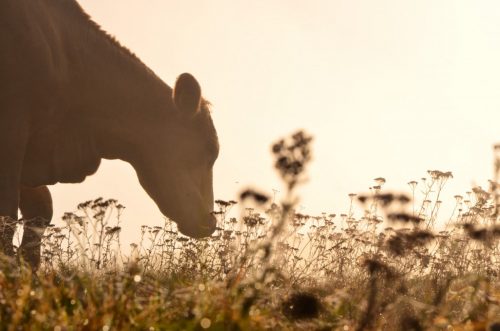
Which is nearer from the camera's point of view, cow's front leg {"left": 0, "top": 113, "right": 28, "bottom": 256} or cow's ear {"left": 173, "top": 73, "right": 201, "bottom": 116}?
cow's front leg {"left": 0, "top": 113, "right": 28, "bottom": 256}

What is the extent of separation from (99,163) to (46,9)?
214cm

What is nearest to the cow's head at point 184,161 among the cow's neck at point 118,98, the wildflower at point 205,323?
the cow's neck at point 118,98

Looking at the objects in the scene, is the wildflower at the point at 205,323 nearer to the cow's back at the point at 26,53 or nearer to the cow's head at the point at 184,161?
the cow's back at the point at 26,53

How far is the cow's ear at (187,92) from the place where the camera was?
33.8 ft

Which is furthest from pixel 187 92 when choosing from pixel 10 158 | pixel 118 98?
pixel 10 158

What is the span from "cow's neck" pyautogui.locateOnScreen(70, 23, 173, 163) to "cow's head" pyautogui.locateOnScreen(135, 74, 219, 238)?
17cm

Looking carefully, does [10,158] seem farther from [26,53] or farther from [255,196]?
[255,196]

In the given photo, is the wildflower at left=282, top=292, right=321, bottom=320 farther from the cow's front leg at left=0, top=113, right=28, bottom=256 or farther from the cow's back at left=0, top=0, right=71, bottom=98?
the cow's back at left=0, top=0, right=71, bottom=98

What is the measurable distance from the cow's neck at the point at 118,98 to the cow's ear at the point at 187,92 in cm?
22

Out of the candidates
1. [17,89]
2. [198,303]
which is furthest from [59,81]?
[198,303]

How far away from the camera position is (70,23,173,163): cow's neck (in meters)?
9.62

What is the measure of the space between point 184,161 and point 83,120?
1.58 meters

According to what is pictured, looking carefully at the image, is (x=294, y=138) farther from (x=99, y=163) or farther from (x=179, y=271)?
(x=99, y=163)

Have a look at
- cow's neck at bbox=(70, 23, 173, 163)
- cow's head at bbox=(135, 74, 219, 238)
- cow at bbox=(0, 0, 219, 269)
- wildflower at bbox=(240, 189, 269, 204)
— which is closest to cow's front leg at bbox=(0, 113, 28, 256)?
cow at bbox=(0, 0, 219, 269)
